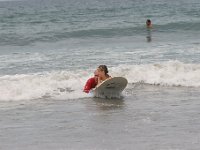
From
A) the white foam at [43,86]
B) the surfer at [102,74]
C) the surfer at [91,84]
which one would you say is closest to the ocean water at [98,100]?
the white foam at [43,86]

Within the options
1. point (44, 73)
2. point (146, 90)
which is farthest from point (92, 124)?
point (44, 73)

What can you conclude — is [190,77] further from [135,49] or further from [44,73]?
[135,49]

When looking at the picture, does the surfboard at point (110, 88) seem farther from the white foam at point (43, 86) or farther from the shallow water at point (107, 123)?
the white foam at point (43, 86)

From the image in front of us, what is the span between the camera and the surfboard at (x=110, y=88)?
14.0 meters

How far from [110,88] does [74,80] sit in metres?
3.08

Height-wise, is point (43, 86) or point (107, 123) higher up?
point (43, 86)

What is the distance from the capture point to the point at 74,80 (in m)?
16.9


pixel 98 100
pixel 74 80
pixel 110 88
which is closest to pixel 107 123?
pixel 98 100

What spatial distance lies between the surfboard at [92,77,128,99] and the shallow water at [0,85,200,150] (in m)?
0.31

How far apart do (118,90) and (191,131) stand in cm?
474

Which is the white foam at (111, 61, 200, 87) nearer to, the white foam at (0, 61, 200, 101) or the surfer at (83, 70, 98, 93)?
the white foam at (0, 61, 200, 101)

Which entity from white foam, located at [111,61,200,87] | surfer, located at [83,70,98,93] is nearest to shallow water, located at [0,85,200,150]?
surfer, located at [83,70,98,93]

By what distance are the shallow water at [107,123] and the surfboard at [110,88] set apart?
0.31 meters

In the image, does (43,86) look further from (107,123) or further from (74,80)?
(107,123)
